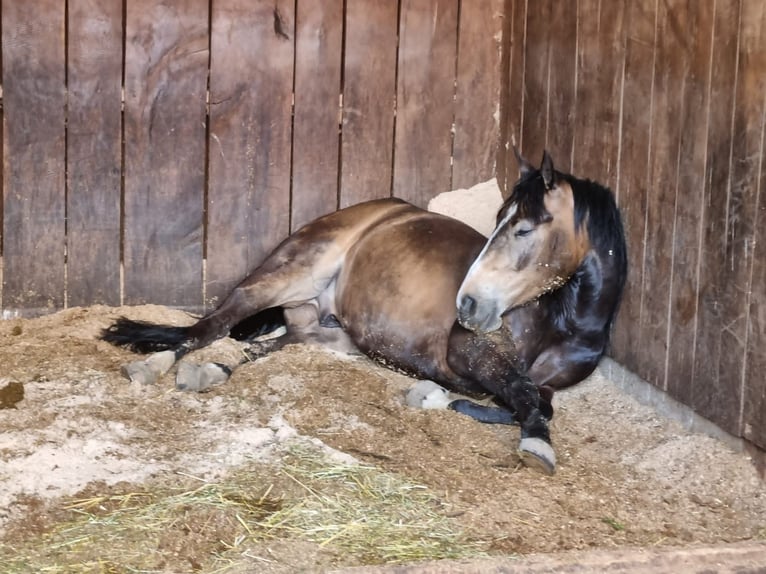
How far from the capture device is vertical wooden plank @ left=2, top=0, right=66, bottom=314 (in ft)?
15.3

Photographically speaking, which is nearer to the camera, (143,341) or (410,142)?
(143,341)

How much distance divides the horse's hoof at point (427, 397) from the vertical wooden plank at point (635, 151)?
0.77 metres

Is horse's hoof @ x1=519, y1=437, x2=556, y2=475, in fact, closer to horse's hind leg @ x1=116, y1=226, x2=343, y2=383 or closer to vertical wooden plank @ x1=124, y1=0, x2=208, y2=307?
horse's hind leg @ x1=116, y1=226, x2=343, y2=383

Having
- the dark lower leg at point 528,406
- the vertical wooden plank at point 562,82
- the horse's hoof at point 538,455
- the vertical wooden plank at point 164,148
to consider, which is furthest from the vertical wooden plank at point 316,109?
the horse's hoof at point 538,455

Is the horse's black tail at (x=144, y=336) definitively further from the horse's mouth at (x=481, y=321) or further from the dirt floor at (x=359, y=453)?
the horse's mouth at (x=481, y=321)

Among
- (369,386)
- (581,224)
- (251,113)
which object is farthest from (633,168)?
(251,113)

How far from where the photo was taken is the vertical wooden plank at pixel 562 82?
4.37 m

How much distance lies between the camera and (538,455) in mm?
3150

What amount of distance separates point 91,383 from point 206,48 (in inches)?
73.9

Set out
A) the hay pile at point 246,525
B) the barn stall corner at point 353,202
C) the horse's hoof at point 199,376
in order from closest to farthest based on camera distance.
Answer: the hay pile at point 246,525, the barn stall corner at point 353,202, the horse's hoof at point 199,376

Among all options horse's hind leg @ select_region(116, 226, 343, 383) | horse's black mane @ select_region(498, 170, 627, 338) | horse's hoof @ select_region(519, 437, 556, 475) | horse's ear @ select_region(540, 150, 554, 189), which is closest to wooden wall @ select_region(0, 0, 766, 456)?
horse's black mane @ select_region(498, 170, 627, 338)

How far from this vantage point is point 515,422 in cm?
363

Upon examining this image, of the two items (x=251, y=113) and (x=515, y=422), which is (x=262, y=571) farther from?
(x=251, y=113)

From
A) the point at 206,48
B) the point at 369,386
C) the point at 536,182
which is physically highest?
the point at 206,48
